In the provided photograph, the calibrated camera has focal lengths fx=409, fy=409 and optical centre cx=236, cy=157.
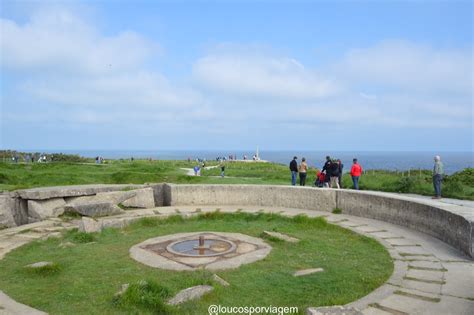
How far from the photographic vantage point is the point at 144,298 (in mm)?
5480

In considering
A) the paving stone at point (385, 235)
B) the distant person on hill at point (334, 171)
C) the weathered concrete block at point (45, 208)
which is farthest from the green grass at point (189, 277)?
the distant person on hill at point (334, 171)

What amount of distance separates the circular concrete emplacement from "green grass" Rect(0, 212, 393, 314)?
10.0 inches

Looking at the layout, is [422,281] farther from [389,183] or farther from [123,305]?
[389,183]

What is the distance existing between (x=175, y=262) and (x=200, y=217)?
457 cm

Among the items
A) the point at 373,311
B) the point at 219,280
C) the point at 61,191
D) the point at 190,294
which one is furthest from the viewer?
the point at 61,191

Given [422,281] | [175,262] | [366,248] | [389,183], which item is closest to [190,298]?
[175,262]

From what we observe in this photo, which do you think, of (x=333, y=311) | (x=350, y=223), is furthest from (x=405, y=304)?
(x=350, y=223)

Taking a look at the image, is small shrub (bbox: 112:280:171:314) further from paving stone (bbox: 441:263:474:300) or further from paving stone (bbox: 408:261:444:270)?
paving stone (bbox: 408:261:444:270)

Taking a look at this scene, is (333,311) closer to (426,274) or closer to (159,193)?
(426,274)

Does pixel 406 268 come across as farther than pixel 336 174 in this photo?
No

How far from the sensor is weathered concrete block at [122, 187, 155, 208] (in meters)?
13.5

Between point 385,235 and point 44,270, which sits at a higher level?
point 385,235

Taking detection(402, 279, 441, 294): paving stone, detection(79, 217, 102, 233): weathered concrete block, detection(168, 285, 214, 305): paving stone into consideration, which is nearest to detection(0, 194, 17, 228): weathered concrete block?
detection(79, 217, 102, 233): weathered concrete block

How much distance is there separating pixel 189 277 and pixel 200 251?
1.77m
